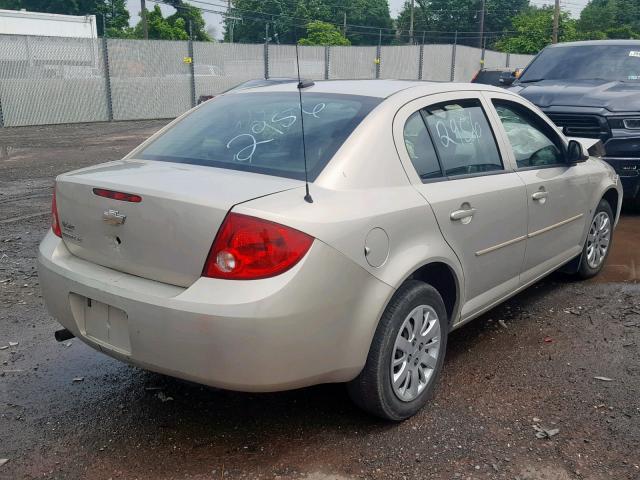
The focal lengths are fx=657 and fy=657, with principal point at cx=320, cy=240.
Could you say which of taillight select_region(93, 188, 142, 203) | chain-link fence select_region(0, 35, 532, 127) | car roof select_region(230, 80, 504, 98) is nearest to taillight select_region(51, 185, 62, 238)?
taillight select_region(93, 188, 142, 203)

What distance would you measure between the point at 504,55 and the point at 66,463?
125 ft

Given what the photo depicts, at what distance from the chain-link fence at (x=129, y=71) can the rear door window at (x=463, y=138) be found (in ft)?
48.9

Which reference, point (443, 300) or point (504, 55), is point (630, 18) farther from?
point (443, 300)

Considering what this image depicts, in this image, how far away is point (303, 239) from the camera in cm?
262

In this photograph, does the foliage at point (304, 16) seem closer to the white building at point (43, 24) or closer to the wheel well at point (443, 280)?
the white building at point (43, 24)

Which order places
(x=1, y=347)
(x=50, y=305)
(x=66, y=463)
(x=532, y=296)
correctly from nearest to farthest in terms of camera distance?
1. (x=66, y=463)
2. (x=50, y=305)
3. (x=1, y=347)
4. (x=532, y=296)

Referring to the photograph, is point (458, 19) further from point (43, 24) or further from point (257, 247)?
point (257, 247)

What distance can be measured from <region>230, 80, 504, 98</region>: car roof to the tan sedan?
2cm

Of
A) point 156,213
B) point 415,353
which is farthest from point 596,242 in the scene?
point 156,213

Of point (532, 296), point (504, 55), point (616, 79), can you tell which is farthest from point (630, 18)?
point (532, 296)

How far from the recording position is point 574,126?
735 centimetres

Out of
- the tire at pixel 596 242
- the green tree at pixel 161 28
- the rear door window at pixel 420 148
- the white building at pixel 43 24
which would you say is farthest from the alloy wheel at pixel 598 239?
the green tree at pixel 161 28

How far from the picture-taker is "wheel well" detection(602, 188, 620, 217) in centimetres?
530

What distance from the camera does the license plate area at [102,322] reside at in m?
2.82
